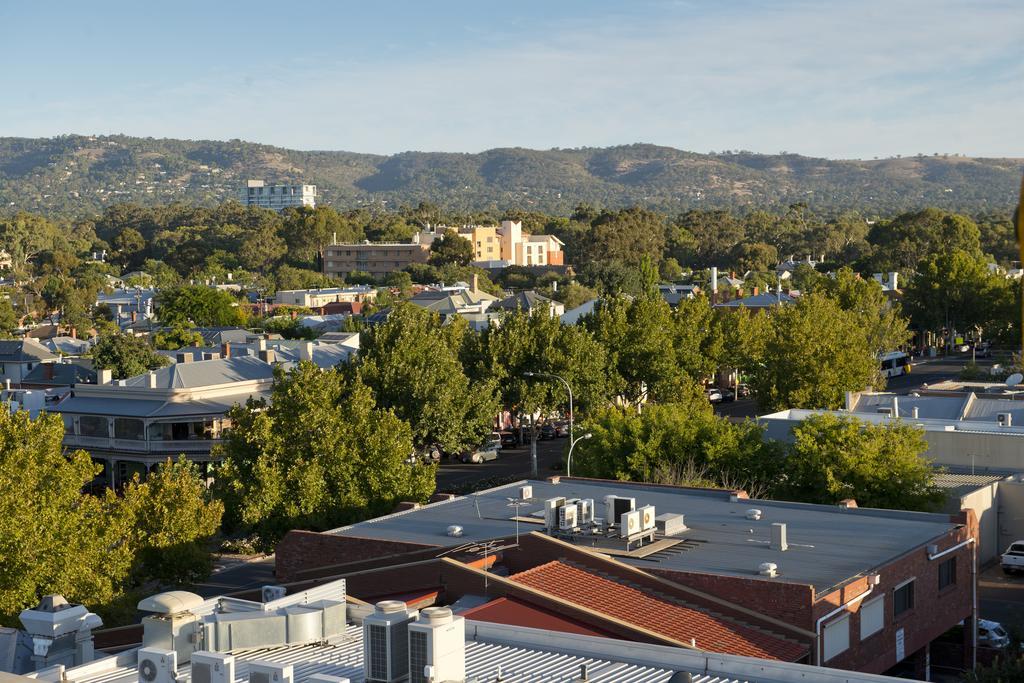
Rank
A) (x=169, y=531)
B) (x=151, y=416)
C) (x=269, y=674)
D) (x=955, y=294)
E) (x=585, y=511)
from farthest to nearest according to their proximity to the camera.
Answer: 1. (x=955, y=294)
2. (x=151, y=416)
3. (x=169, y=531)
4. (x=585, y=511)
5. (x=269, y=674)

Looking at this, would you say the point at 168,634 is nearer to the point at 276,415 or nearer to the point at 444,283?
the point at 276,415

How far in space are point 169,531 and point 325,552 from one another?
4.99m

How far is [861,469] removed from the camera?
3775 centimetres

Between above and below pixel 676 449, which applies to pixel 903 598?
below

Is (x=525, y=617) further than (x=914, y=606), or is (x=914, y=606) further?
(x=914, y=606)

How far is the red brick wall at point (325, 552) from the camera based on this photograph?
2883 centimetres

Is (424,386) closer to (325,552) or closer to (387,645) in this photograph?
(325,552)

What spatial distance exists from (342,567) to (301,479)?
10.1m

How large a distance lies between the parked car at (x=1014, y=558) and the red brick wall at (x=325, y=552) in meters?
19.0

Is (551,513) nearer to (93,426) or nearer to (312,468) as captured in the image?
(312,468)

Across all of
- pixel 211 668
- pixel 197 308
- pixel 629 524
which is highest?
pixel 197 308

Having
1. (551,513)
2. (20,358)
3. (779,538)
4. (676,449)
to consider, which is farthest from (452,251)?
(779,538)

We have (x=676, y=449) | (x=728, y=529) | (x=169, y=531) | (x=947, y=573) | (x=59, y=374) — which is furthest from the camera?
(x=59, y=374)

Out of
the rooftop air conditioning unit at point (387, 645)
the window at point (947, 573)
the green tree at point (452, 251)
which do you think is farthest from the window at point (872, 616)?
the green tree at point (452, 251)
